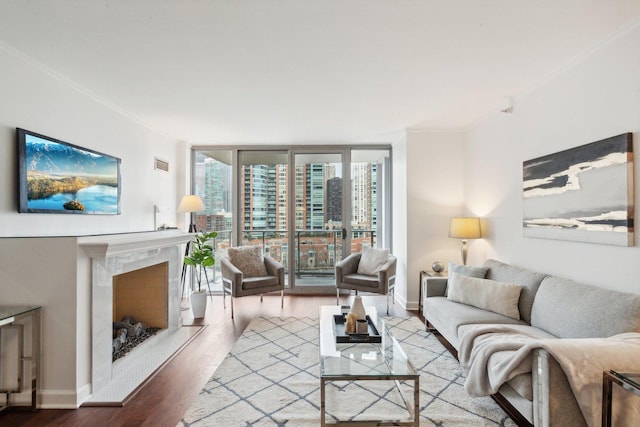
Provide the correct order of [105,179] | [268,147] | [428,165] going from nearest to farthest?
1. [105,179]
2. [428,165]
3. [268,147]

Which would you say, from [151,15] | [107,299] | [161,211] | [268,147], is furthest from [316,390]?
[268,147]

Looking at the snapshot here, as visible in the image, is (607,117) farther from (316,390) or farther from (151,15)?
(151,15)

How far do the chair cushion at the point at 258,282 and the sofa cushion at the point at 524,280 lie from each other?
2644 millimetres

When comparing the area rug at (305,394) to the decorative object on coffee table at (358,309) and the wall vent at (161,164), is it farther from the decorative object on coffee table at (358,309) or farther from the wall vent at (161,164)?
the wall vent at (161,164)

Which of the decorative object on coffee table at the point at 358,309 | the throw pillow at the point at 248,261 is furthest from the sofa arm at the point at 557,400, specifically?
the throw pillow at the point at 248,261

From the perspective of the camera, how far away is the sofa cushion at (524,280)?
9.25 feet

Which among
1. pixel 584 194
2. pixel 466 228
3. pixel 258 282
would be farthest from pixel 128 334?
pixel 584 194

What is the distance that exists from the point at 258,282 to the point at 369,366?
2539mm

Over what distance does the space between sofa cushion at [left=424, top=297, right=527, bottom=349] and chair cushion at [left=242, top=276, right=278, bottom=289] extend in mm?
2082

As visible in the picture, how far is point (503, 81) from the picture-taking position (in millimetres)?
3037

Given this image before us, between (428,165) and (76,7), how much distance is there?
4.03 meters

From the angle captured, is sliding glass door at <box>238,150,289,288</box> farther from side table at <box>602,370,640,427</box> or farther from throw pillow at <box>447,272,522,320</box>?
side table at <box>602,370,640,427</box>

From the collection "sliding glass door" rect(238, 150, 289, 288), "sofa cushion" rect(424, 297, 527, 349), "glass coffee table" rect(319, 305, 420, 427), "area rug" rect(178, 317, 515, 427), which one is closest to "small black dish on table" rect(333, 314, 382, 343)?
"glass coffee table" rect(319, 305, 420, 427)

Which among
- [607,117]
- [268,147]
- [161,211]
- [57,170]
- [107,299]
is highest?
[268,147]
